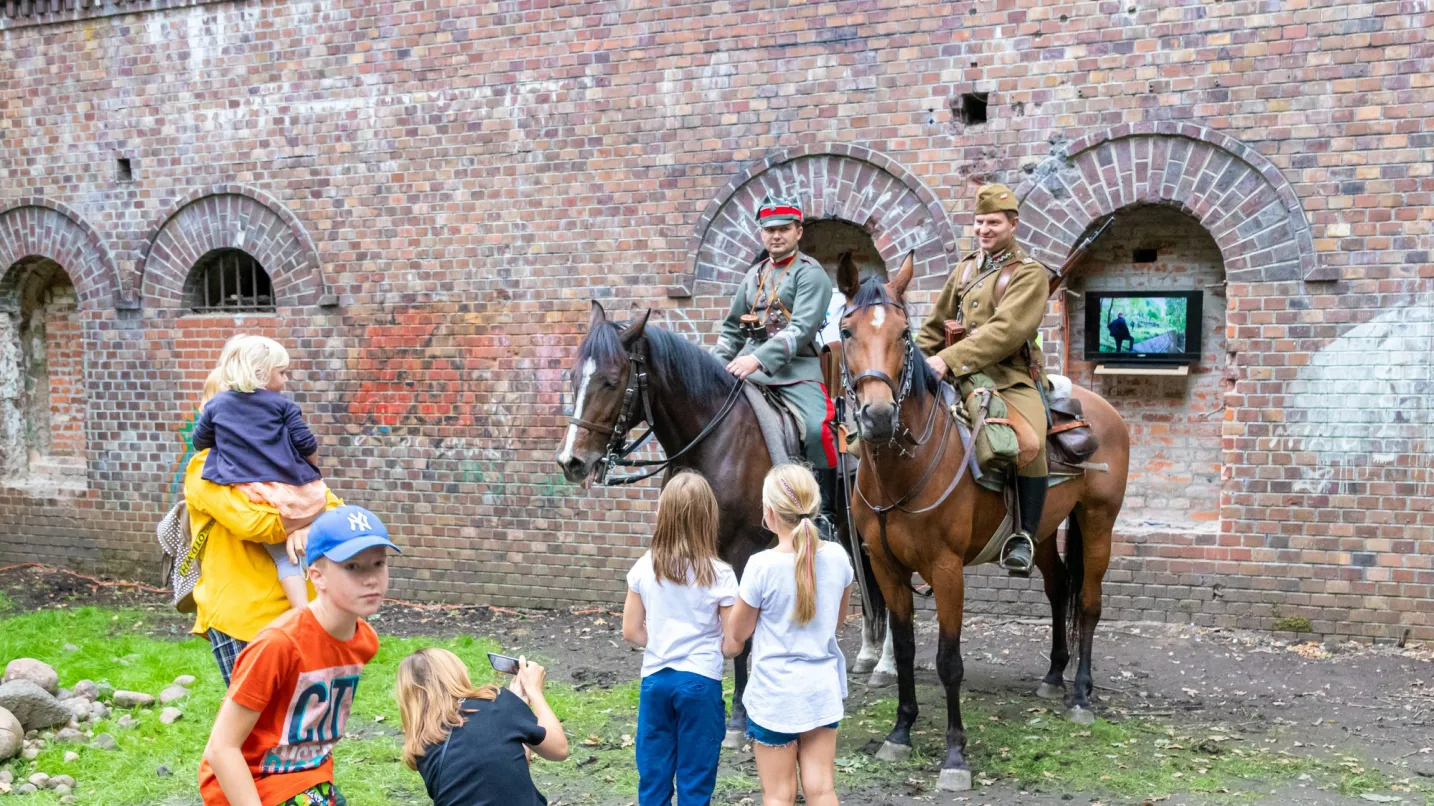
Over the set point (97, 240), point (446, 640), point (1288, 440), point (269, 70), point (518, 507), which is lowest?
point (446, 640)

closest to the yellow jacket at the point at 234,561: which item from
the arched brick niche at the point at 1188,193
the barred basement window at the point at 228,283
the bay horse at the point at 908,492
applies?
the bay horse at the point at 908,492

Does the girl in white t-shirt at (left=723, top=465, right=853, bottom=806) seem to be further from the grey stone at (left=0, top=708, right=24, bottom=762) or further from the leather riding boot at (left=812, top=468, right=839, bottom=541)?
the grey stone at (left=0, top=708, right=24, bottom=762)

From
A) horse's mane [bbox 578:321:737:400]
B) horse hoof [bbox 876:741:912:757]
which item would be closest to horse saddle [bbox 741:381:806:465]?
horse's mane [bbox 578:321:737:400]

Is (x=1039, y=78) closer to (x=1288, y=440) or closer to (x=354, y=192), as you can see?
(x=1288, y=440)

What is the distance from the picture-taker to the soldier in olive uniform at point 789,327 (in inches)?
232

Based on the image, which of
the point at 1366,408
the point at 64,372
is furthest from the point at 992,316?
the point at 64,372

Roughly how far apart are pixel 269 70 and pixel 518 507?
4.42m

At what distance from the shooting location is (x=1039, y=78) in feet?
25.8

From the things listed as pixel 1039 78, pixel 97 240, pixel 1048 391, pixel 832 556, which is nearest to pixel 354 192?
pixel 97 240

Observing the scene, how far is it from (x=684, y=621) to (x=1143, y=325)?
17.5ft

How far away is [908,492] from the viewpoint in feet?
17.5

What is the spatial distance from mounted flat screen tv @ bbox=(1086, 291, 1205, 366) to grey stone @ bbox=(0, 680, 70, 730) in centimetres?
680

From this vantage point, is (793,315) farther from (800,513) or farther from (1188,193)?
(1188,193)

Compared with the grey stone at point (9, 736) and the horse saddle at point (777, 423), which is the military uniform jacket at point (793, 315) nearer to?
the horse saddle at point (777, 423)
